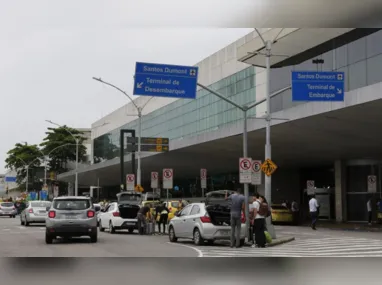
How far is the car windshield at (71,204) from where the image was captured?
2080 centimetres

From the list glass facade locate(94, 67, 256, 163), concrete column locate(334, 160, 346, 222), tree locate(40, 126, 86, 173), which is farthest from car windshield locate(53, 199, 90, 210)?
tree locate(40, 126, 86, 173)

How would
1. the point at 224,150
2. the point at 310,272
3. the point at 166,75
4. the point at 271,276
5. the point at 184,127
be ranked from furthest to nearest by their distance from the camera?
the point at 184,127 → the point at 224,150 → the point at 166,75 → the point at 310,272 → the point at 271,276

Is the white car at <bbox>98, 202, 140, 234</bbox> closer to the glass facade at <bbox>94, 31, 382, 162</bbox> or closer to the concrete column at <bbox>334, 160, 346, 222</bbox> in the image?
the glass facade at <bbox>94, 31, 382, 162</bbox>

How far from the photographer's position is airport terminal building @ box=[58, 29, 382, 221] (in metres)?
29.0

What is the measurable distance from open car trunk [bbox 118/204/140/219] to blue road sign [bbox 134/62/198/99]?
7.64 metres

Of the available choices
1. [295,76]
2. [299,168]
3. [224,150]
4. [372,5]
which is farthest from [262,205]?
[299,168]

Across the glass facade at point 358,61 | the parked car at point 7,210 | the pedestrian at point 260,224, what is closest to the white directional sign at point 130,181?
the glass facade at point 358,61

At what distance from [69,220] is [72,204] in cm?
66

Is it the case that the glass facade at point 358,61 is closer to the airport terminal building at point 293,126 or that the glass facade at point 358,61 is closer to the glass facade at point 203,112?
the airport terminal building at point 293,126

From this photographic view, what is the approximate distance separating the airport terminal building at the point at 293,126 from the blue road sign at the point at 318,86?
145 centimetres

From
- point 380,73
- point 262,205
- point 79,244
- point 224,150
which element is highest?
point 380,73

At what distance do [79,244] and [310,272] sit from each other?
1014 cm

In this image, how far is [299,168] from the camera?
52.7 metres

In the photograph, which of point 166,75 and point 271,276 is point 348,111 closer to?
point 166,75
